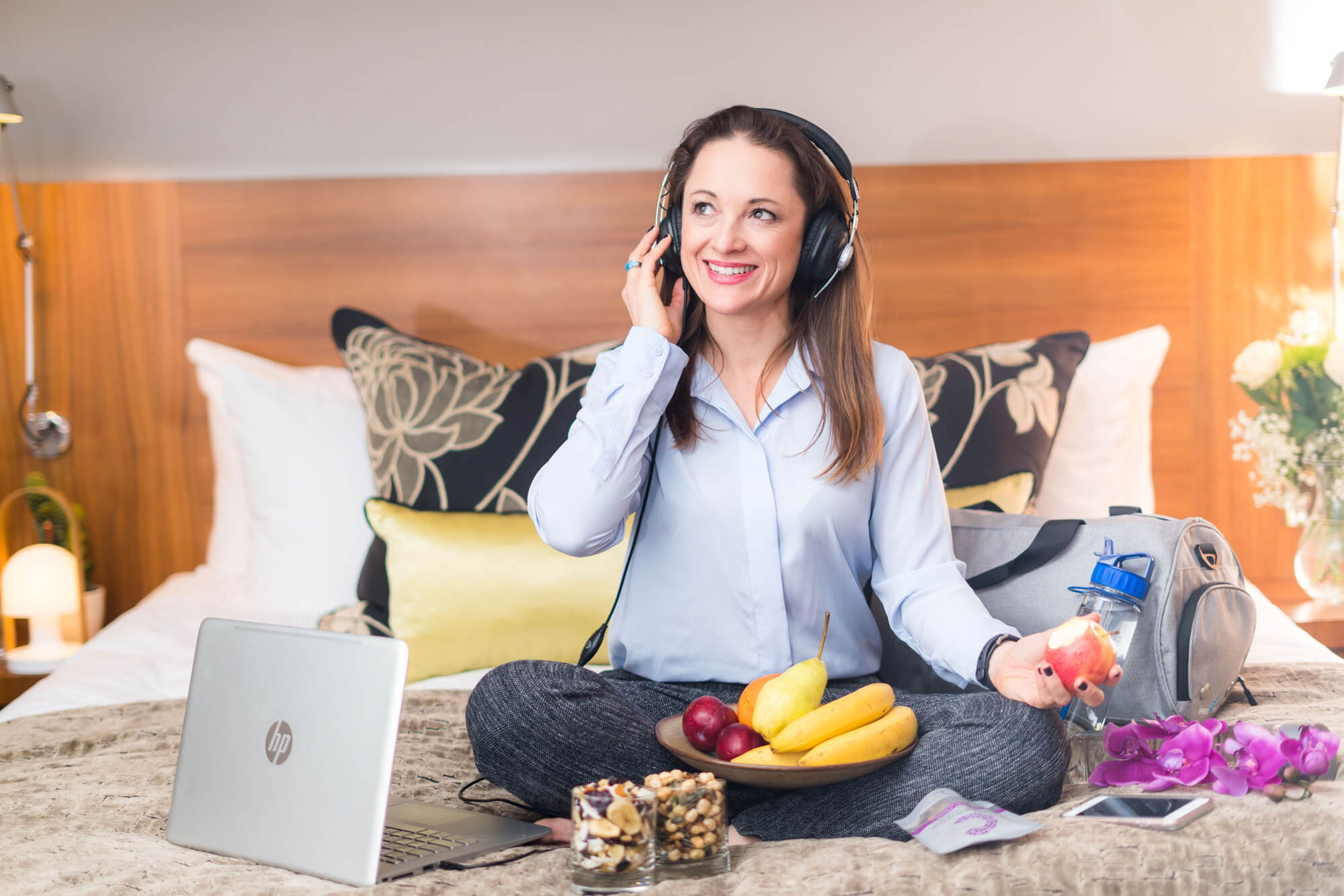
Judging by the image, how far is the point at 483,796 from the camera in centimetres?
129

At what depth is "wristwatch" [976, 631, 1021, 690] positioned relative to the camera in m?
1.19

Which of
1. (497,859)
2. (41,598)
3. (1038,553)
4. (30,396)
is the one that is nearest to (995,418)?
(1038,553)

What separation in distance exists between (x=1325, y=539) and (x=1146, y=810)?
1.22 meters

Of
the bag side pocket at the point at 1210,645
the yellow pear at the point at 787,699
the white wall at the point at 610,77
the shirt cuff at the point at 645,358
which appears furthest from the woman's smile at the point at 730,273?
the white wall at the point at 610,77

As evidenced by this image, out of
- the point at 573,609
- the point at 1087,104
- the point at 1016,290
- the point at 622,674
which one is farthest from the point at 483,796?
the point at 1087,104

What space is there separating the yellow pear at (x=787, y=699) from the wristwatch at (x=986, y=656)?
0.18 meters

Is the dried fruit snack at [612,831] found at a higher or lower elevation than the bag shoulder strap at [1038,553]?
lower

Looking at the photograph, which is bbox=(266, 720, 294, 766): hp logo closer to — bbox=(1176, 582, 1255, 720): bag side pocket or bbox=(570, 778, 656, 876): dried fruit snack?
bbox=(570, 778, 656, 876): dried fruit snack

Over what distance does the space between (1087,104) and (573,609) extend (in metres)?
1.56

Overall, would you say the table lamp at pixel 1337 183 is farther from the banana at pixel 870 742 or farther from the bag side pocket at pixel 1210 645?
the banana at pixel 870 742

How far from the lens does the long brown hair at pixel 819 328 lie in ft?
4.44

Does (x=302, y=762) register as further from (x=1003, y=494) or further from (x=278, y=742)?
(x=1003, y=494)

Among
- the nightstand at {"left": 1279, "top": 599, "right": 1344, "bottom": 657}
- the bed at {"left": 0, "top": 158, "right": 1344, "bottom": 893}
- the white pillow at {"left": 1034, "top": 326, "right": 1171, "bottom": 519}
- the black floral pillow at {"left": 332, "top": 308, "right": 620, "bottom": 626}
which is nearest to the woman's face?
the black floral pillow at {"left": 332, "top": 308, "right": 620, "bottom": 626}

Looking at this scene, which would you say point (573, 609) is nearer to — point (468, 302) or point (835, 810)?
point (835, 810)
